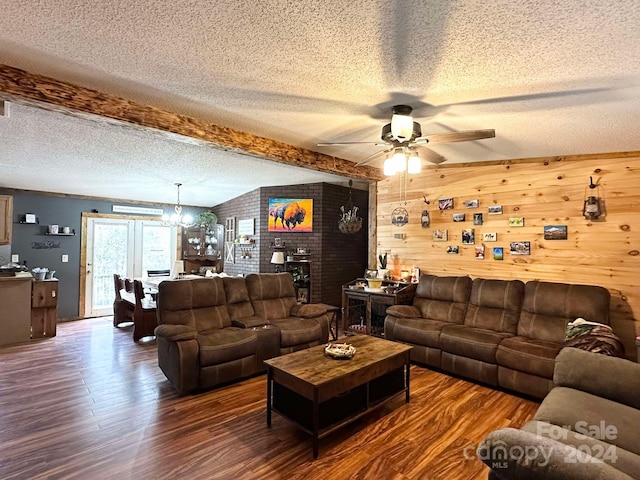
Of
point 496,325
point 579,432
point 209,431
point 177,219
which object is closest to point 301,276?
point 177,219

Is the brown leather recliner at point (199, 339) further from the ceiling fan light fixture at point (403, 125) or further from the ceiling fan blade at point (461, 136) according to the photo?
the ceiling fan blade at point (461, 136)

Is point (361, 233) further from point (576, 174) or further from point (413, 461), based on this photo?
point (413, 461)

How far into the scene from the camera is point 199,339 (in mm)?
3412

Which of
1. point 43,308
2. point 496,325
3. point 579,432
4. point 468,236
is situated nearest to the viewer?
point 579,432

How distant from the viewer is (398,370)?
3188 millimetres

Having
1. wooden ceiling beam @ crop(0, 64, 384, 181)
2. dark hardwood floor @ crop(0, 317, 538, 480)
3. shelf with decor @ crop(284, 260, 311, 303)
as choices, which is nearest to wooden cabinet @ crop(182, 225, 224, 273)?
shelf with decor @ crop(284, 260, 311, 303)

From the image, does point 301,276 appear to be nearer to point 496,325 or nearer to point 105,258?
point 496,325

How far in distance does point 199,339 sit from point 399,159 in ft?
8.75

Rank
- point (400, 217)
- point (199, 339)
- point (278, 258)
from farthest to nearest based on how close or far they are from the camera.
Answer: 1. point (278, 258)
2. point (400, 217)
3. point (199, 339)

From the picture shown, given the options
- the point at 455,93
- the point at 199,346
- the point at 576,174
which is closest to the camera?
the point at 455,93

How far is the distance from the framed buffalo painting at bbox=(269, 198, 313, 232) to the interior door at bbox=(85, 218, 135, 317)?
323 cm

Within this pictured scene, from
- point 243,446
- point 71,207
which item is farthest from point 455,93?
point 71,207

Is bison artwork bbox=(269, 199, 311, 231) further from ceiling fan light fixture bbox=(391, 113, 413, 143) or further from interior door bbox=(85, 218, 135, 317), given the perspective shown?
ceiling fan light fixture bbox=(391, 113, 413, 143)

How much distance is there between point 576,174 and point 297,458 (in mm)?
4229
